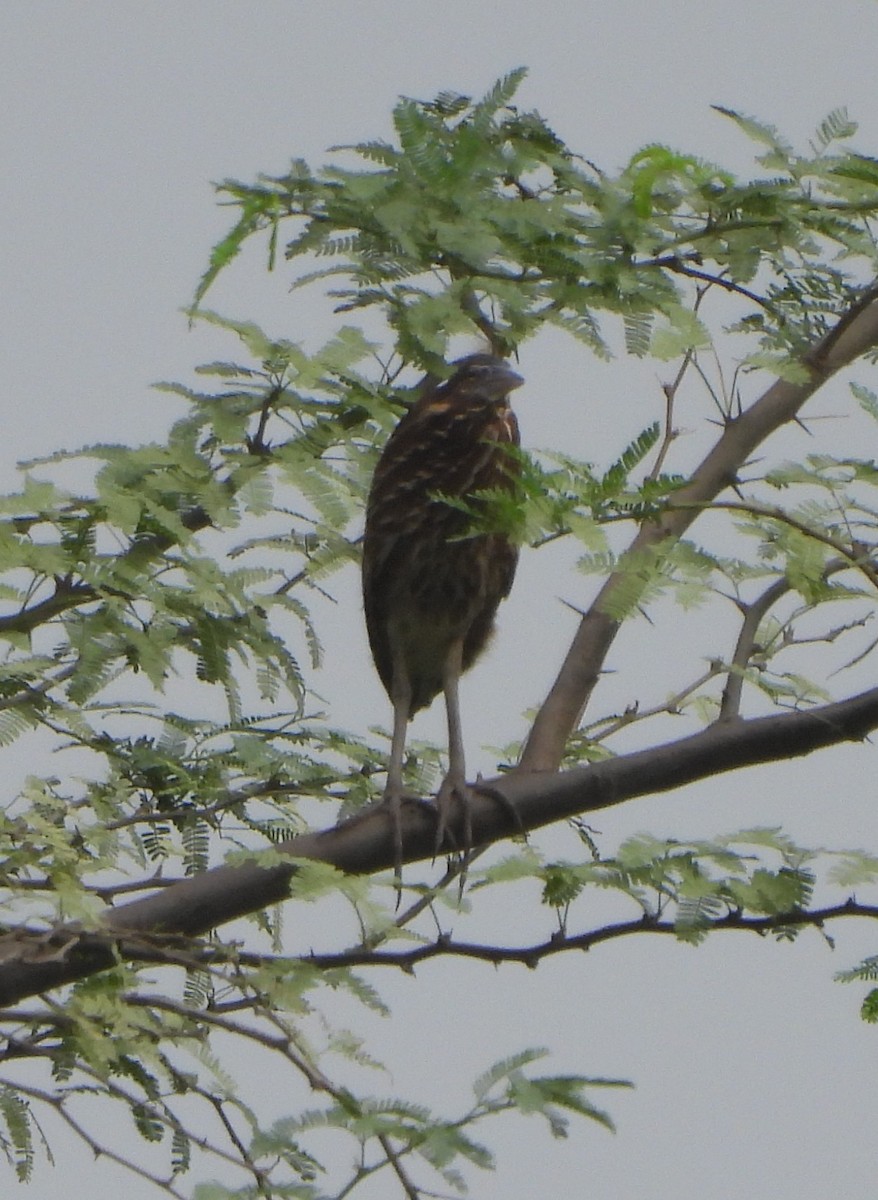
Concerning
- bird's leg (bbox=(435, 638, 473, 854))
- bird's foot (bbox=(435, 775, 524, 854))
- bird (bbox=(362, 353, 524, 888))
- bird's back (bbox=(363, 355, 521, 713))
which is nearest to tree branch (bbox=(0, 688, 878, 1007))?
bird's foot (bbox=(435, 775, 524, 854))

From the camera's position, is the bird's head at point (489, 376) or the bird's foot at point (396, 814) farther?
the bird's head at point (489, 376)

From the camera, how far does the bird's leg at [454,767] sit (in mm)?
3525

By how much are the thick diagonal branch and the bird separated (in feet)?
2.91

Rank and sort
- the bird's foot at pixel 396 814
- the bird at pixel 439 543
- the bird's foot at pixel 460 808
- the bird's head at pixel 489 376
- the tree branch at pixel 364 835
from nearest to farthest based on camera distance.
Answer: the tree branch at pixel 364 835 → the bird's foot at pixel 460 808 → the bird's foot at pixel 396 814 → the bird's head at pixel 489 376 → the bird at pixel 439 543

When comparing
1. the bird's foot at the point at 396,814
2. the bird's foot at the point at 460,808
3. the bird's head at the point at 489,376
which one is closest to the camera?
the bird's foot at the point at 460,808

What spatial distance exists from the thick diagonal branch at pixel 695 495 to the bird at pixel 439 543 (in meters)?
0.89

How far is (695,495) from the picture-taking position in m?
3.48

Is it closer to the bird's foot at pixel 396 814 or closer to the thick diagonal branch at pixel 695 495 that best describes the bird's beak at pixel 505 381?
the thick diagonal branch at pixel 695 495

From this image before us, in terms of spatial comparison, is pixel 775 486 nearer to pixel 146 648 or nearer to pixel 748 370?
pixel 748 370

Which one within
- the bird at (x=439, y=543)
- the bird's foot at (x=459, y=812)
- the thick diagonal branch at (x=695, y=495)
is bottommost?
the bird's foot at (x=459, y=812)

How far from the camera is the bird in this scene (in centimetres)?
459

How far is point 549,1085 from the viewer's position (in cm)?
267

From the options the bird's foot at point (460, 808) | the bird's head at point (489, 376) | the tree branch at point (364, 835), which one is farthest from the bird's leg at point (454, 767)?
the bird's head at point (489, 376)

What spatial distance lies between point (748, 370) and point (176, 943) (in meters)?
1.54
